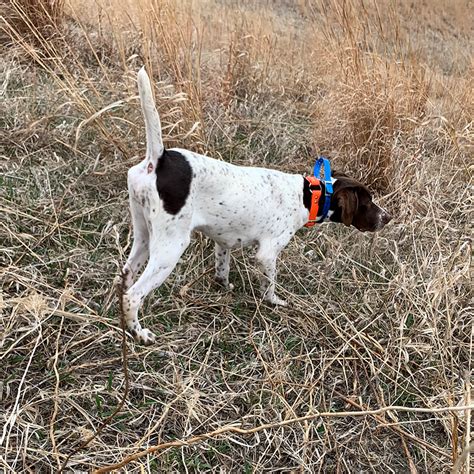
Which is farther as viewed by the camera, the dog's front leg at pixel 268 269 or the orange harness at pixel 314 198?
the orange harness at pixel 314 198

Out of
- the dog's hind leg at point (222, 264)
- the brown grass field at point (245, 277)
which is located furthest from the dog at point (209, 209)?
the brown grass field at point (245, 277)

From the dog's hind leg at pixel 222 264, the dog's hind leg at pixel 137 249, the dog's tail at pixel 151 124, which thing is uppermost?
the dog's tail at pixel 151 124

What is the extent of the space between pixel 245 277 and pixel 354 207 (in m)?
0.79

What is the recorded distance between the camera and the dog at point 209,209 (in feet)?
8.31

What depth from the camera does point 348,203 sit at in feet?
10.3

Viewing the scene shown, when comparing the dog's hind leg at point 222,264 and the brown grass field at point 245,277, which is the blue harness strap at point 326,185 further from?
the dog's hind leg at point 222,264

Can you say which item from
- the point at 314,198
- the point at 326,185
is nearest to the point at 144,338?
the point at 314,198

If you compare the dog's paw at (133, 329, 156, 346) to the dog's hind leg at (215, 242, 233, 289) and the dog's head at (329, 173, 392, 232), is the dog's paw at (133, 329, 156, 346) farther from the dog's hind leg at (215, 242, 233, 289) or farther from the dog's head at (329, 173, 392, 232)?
the dog's head at (329, 173, 392, 232)

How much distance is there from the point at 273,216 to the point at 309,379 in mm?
909

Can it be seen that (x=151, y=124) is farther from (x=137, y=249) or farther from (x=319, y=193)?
(x=319, y=193)

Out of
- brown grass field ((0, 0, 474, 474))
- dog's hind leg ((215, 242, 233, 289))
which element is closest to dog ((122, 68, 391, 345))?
dog's hind leg ((215, 242, 233, 289))

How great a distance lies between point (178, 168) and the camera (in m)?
2.59

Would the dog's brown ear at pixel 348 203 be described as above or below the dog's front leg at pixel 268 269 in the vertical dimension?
above

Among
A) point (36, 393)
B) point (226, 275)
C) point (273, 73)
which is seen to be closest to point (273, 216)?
point (226, 275)
